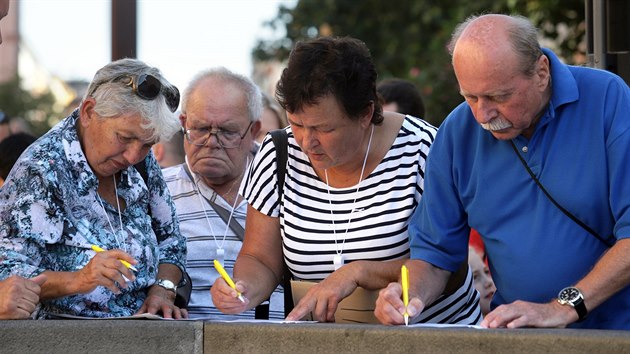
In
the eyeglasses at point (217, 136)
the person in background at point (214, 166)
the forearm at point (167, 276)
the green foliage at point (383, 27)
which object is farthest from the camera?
the green foliage at point (383, 27)

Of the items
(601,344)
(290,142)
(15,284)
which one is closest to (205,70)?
(290,142)

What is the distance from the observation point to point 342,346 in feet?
10.0

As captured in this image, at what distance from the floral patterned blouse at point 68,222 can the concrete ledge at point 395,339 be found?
30.5 inches

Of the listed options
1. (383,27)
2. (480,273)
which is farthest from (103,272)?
(383,27)

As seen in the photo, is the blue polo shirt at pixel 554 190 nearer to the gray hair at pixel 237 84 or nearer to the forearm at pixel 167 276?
the forearm at pixel 167 276

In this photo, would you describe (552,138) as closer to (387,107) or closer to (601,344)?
(601,344)

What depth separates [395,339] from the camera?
3012 millimetres

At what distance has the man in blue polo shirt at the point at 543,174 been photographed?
3367 millimetres

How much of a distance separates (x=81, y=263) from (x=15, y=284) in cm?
33

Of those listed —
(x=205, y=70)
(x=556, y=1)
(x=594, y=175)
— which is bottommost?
(x=556, y=1)

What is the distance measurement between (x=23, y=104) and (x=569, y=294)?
26119 millimetres

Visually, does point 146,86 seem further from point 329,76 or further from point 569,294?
point 569,294

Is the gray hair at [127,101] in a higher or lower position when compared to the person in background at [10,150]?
higher

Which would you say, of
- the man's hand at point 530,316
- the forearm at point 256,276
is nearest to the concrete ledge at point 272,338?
the man's hand at point 530,316
